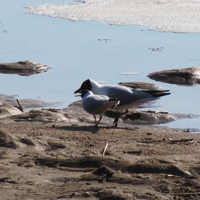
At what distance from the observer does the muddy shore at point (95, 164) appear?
140 inches

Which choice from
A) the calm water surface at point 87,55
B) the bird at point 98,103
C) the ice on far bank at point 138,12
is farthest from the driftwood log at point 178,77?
the ice on far bank at point 138,12

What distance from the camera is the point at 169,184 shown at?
12.2 ft

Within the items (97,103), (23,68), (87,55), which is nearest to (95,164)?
(97,103)

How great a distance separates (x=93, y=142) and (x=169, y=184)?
66.2 inches

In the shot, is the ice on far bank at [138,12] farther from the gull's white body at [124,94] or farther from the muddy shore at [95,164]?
the muddy shore at [95,164]

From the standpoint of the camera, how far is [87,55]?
36.0 ft

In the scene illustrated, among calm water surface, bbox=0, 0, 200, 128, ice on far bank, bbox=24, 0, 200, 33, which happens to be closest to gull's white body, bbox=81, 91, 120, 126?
calm water surface, bbox=0, 0, 200, 128

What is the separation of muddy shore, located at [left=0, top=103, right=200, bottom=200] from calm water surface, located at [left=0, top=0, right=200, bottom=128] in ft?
6.19

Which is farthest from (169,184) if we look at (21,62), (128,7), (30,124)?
(128,7)

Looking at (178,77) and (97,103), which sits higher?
(97,103)

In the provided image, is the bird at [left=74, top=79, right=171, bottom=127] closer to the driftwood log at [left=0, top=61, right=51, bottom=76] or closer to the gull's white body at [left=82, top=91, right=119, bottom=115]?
the gull's white body at [left=82, top=91, right=119, bottom=115]

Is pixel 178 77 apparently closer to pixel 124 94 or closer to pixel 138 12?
pixel 124 94

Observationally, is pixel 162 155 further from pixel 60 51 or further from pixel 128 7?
pixel 128 7

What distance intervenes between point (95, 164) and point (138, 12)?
11989 millimetres
